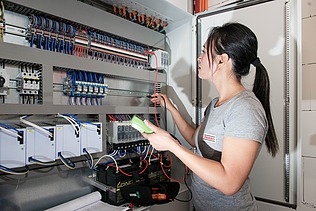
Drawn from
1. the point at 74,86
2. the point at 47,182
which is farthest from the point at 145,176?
the point at 74,86

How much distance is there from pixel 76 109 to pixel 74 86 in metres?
0.16

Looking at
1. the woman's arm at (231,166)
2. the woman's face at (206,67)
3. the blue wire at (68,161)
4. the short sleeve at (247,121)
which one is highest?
the woman's face at (206,67)

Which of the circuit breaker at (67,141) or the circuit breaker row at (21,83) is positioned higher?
the circuit breaker row at (21,83)

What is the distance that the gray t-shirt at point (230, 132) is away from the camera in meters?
0.87

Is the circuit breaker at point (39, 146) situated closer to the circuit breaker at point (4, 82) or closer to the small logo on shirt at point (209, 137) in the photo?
the circuit breaker at point (4, 82)

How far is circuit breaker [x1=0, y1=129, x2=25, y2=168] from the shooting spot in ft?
3.17

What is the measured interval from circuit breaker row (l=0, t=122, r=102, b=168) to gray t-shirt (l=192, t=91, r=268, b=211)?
624 millimetres

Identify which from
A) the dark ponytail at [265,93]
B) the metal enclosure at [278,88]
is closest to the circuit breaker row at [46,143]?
the dark ponytail at [265,93]

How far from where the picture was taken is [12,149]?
994mm

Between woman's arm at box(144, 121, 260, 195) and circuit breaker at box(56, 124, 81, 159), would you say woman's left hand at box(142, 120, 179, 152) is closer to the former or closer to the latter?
woman's arm at box(144, 121, 260, 195)

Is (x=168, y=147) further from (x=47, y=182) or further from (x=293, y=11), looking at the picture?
(x=293, y=11)

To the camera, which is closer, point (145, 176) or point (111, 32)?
point (145, 176)

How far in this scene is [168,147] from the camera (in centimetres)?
96

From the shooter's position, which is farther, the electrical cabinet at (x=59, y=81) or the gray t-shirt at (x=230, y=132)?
the electrical cabinet at (x=59, y=81)
